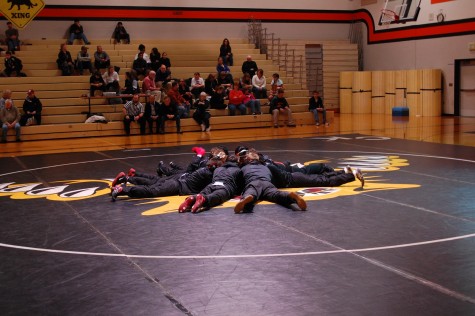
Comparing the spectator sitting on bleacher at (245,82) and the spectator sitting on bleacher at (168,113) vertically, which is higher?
the spectator sitting on bleacher at (245,82)

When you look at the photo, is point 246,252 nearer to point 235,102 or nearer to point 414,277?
point 414,277

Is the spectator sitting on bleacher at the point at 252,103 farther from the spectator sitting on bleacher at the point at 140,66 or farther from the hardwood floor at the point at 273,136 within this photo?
the spectator sitting on bleacher at the point at 140,66

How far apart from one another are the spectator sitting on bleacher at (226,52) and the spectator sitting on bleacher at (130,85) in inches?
165

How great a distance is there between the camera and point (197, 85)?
20172mm

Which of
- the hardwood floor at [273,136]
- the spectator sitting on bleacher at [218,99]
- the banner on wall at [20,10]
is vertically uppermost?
the banner on wall at [20,10]

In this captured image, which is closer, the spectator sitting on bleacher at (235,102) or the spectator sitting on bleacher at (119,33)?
the spectator sitting on bleacher at (235,102)

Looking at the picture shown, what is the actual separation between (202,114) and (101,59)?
4.05m

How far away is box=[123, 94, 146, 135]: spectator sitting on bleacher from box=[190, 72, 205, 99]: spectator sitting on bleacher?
2.46 meters

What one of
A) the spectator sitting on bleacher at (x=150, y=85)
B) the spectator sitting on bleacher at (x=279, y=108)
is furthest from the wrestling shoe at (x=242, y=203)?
the spectator sitting on bleacher at (x=279, y=108)

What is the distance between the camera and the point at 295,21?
89.3 feet

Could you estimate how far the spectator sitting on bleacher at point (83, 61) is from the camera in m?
20.4

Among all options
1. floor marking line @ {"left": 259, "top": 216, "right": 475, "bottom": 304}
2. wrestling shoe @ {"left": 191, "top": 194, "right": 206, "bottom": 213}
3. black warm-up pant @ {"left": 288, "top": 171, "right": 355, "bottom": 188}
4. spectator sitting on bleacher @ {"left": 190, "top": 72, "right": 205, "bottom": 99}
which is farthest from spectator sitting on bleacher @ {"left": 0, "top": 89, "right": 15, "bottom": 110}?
floor marking line @ {"left": 259, "top": 216, "right": 475, "bottom": 304}

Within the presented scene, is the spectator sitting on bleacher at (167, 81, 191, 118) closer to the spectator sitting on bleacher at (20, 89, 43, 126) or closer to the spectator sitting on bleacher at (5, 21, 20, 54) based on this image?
the spectator sitting on bleacher at (20, 89, 43, 126)

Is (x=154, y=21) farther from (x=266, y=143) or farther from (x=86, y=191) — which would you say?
(x=86, y=191)
